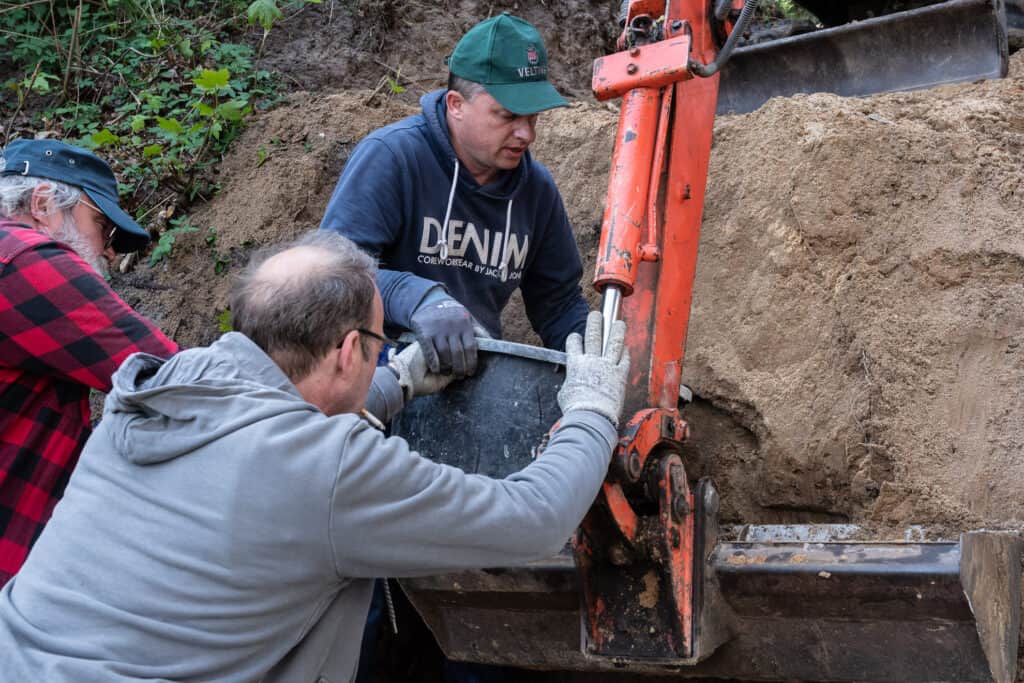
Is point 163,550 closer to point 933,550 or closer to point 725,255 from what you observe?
point 933,550

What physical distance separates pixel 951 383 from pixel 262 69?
3983 millimetres

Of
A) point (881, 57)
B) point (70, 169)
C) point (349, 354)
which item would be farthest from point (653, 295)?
point (881, 57)

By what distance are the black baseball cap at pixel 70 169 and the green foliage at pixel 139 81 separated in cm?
210

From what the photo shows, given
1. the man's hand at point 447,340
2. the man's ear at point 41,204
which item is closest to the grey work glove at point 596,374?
the man's hand at point 447,340

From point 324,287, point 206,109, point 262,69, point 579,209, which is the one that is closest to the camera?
point 324,287

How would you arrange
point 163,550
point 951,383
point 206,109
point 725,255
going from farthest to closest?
point 206,109
point 725,255
point 951,383
point 163,550

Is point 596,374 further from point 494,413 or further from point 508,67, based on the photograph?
point 508,67

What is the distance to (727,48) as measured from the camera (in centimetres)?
281

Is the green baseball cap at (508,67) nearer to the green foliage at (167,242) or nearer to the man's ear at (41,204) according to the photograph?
the man's ear at (41,204)

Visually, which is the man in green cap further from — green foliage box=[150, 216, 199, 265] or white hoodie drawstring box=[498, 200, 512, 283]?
green foliage box=[150, 216, 199, 265]

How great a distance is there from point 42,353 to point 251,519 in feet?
3.64

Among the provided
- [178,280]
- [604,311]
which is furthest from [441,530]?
[178,280]

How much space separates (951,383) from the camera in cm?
318

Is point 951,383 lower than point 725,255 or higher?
lower
